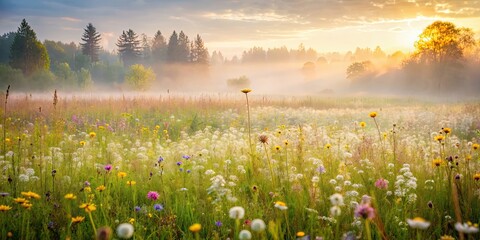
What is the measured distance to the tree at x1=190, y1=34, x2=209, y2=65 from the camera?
221 ft

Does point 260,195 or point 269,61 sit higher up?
point 269,61

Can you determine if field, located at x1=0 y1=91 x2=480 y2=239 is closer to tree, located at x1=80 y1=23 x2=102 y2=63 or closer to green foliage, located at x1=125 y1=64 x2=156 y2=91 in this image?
green foliage, located at x1=125 y1=64 x2=156 y2=91

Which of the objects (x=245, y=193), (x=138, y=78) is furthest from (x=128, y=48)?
(x=245, y=193)

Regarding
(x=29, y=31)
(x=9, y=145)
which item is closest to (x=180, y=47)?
(x=29, y=31)

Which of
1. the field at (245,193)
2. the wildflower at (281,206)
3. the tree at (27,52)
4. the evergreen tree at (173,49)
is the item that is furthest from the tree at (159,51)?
the wildflower at (281,206)

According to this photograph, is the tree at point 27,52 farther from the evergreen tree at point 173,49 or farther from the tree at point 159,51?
the tree at point 159,51

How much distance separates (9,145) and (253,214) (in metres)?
5.24

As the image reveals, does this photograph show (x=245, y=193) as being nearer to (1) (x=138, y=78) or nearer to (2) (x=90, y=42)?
(1) (x=138, y=78)

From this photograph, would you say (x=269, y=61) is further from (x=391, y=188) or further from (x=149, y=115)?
(x=391, y=188)

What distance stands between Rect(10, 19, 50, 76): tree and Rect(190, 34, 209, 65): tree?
98.2 feet

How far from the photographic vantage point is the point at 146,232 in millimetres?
2916

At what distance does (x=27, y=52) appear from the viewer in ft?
138

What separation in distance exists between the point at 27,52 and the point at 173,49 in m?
27.1

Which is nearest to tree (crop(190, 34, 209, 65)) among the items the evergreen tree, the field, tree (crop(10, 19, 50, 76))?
the evergreen tree
